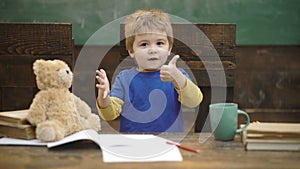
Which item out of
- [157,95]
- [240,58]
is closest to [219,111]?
[157,95]

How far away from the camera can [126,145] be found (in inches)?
51.6

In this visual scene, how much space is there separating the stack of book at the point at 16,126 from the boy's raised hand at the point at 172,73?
407 millimetres

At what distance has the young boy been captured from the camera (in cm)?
168

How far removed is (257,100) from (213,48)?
6.55 feet

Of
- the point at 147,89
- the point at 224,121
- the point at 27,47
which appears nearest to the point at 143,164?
the point at 224,121

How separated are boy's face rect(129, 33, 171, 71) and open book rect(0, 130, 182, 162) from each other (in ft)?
1.16

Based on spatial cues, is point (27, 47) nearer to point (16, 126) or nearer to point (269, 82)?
point (16, 126)

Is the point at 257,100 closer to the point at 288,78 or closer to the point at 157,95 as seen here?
the point at 288,78

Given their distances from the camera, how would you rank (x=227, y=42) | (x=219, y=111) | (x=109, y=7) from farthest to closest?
1. (x=109, y=7)
2. (x=227, y=42)
3. (x=219, y=111)

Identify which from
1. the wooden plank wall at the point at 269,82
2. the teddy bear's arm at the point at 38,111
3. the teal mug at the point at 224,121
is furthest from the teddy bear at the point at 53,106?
the wooden plank wall at the point at 269,82

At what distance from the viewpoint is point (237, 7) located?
141 inches

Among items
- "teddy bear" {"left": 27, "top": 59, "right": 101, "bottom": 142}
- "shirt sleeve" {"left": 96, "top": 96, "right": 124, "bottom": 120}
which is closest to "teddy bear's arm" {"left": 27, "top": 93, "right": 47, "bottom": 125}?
"teddy bear" {"left": 27, "top": 59, "right": 101, "bottom": 142}

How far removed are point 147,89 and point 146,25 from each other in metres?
0.23

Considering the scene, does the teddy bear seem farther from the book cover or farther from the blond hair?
the blond hair
